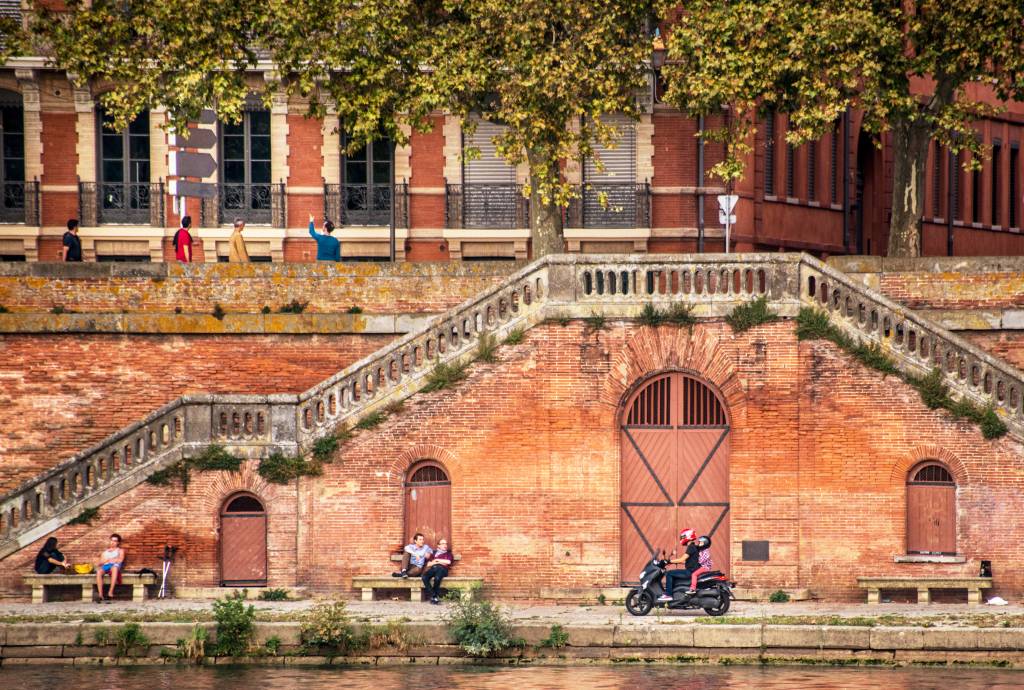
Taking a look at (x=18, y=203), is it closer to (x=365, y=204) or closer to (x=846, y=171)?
(x=365, y=204)

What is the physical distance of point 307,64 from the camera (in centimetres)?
3841

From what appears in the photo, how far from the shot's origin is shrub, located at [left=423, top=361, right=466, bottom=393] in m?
32.7

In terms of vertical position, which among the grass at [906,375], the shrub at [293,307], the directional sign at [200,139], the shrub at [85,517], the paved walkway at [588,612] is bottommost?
the paved walkway at [588,612]

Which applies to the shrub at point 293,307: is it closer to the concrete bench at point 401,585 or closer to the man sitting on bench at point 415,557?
the man sitting on bench at point 415,557

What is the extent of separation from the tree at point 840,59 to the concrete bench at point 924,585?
7.25 m

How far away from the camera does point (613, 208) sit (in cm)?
4356

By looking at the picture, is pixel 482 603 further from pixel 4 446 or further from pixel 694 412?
pixel 4 446

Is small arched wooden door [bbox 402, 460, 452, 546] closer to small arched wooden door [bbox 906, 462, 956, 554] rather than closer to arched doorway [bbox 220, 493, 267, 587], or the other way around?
arched doorway [bbox 220, 493, 267, 587]

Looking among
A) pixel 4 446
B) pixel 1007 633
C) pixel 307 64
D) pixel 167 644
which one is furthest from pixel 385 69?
pixel 1007 633

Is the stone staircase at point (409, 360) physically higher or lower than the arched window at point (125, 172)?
lower

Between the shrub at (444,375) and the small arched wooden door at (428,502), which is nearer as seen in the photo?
the shrub at (444,375)

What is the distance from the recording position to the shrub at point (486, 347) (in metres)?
32.7

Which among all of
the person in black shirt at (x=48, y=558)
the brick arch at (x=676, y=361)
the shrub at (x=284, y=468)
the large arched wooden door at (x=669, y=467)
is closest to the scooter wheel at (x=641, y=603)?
the large arched wooden door at (x=669, y=467)

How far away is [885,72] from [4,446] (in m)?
16.3
